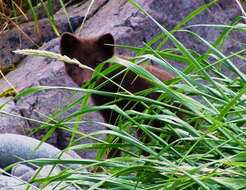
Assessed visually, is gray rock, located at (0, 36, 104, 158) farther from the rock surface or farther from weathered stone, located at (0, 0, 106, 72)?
weathered stone, located at (0, 0, 106, 72)

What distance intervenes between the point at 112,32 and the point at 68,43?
0.81m

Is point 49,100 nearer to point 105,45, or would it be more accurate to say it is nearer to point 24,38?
point 105,45

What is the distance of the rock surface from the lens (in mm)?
6469

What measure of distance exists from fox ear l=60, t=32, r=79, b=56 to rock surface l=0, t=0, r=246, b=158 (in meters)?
0.45

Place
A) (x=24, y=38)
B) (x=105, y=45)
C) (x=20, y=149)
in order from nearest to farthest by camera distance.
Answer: (x=20, y=149)
(x=105, y=45)
(x=24, y=38)

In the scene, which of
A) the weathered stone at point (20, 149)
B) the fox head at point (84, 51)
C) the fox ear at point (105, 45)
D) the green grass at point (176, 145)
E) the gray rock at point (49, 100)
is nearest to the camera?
the green grass at point (176, 145)

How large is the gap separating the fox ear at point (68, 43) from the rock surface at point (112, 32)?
45 centimetres

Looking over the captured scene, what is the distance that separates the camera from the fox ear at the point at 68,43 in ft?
19.8

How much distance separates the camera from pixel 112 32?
6836mm

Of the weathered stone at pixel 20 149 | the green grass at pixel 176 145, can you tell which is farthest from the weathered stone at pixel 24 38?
the green grass at pixel 176 145

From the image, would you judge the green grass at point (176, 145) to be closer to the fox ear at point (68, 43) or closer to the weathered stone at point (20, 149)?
the weathered stone at point (20, 149)

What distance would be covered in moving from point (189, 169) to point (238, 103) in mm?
371

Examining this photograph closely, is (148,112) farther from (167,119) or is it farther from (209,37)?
(209,37)

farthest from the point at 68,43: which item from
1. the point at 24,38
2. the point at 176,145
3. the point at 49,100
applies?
the point at 176,145
